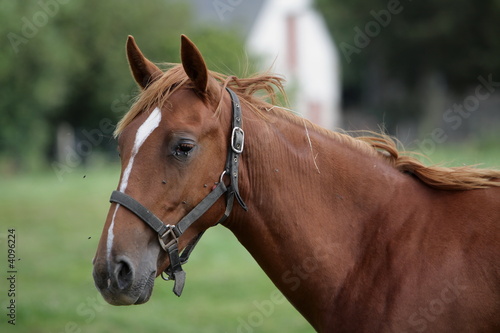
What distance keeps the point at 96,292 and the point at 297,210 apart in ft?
20.1

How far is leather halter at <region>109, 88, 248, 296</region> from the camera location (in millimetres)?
3049

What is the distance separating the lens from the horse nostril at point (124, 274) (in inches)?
116

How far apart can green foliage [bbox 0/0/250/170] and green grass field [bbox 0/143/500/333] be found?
31.9ft

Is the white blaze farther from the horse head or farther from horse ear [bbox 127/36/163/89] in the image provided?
horse ear [bbox 127/36/163/89]

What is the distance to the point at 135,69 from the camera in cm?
359

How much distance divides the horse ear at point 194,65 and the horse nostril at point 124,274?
1047 millimetres

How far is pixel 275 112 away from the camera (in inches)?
141

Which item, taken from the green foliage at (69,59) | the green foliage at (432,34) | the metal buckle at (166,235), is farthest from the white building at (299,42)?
the metal buckle at (166,235)

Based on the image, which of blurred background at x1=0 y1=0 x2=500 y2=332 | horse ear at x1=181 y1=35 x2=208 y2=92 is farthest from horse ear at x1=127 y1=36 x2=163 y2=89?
blurred background at x1=0 y1=0 x2=500 y2=332

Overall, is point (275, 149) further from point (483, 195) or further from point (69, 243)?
point (69, 243)

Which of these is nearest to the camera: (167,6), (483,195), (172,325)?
(483,195)

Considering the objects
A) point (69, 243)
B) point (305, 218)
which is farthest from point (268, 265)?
point (69, 243)

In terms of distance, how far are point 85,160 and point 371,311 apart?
26835mm

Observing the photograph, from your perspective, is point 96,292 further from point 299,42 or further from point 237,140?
point 299,42
